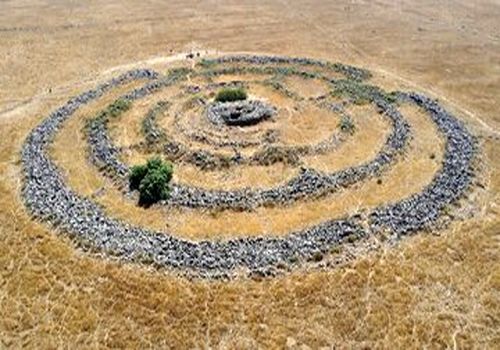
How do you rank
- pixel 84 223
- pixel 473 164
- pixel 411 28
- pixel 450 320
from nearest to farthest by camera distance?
pixel 450 320
pixel 84 223
pixel 473 164
pixel 411 28

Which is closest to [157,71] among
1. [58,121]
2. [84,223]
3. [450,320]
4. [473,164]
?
[58,121]

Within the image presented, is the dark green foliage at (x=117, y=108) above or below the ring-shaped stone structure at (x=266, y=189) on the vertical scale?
above

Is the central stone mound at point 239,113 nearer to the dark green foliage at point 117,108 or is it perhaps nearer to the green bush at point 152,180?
the dark green foliage at point 117,108

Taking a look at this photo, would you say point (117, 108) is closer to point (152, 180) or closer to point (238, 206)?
point (152, 180)

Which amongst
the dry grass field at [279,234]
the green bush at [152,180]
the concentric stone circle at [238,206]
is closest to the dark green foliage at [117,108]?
the dry grass field at [279,234]

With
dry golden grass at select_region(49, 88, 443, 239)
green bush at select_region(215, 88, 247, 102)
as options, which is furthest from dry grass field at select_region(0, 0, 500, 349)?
green bush at select_region(215, 88, 247, 102)

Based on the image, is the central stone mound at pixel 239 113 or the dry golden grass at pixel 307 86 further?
the dry golden grass at pixel 307 86

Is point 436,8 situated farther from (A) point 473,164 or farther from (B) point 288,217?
(B) point 288,217

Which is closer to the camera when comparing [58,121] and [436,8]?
[58,121]

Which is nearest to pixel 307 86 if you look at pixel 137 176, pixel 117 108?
pixel 117 108
